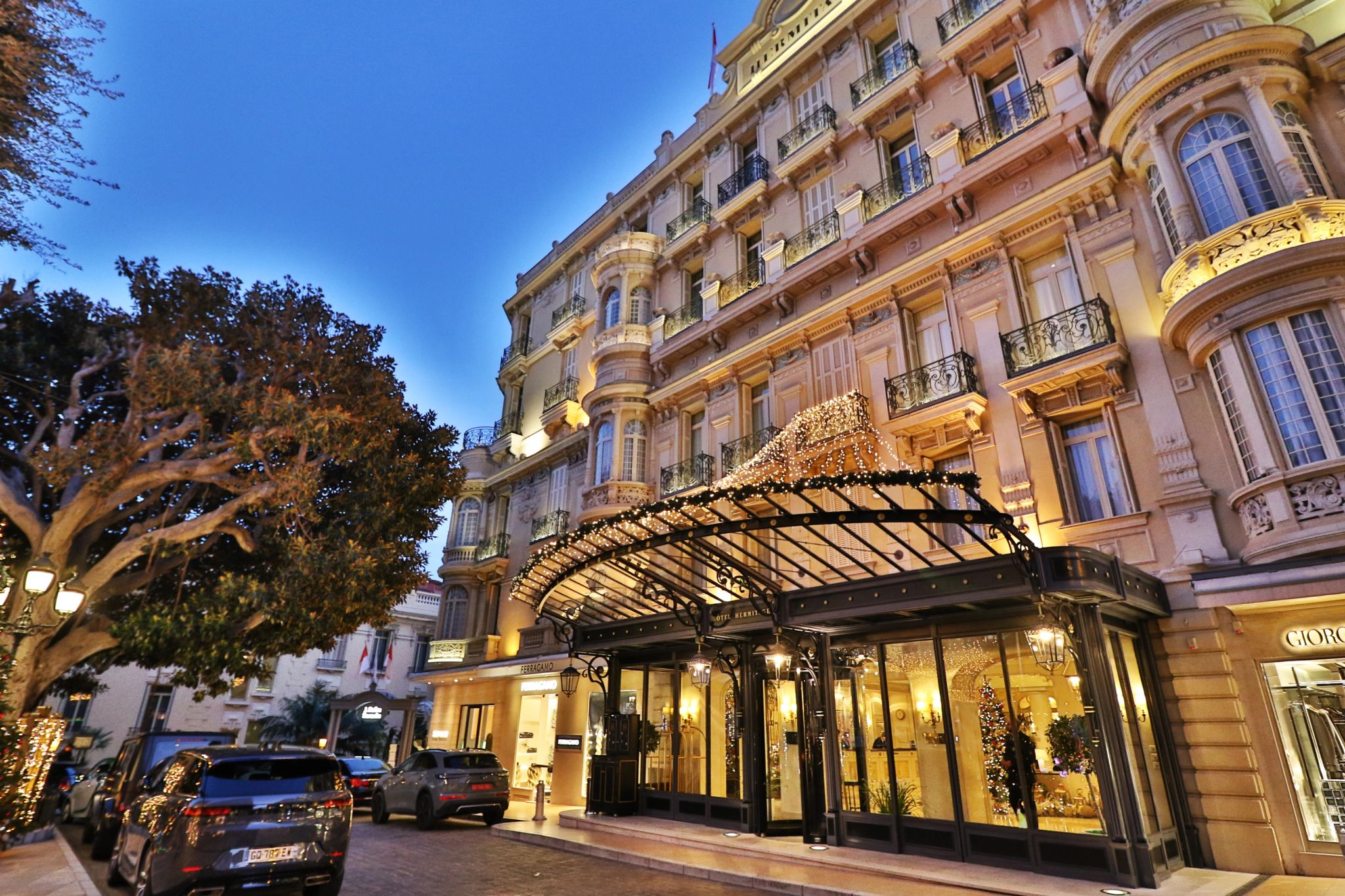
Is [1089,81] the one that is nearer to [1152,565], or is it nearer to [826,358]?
[826,358]

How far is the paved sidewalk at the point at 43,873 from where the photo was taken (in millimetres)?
7484

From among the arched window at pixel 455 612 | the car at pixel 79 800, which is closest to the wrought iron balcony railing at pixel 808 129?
the arched window at pixel 455 612

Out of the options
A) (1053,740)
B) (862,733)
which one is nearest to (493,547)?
(862,733)

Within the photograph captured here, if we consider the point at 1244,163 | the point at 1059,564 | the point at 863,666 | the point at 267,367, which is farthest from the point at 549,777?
the point at 1244,163

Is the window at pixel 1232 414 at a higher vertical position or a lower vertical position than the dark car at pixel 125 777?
higher

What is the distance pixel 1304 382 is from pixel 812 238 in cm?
1067

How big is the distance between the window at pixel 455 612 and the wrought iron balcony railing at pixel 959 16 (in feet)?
73.5

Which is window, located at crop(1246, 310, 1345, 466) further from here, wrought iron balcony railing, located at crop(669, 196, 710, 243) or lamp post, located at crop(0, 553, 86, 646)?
lamp post, located at crop(0, 553, 86, 646)

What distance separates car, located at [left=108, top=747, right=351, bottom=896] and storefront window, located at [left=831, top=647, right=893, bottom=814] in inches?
289

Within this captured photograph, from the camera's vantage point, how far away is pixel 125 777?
39.9 feet

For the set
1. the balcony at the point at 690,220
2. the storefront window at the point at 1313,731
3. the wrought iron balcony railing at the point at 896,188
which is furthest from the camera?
A: the balcony at the point at 690,220

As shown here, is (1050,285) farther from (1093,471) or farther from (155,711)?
(155,711)

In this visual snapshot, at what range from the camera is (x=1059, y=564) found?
838 cm

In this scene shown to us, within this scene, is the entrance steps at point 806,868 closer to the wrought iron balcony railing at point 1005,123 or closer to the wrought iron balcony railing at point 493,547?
the wrought iron balcony railing at point 493,547
